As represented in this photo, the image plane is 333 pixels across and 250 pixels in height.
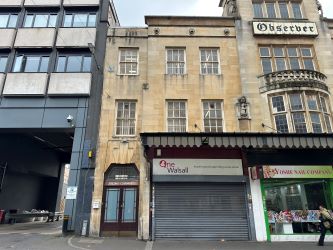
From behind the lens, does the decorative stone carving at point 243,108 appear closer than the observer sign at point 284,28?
Yes

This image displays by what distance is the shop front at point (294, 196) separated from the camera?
13406mm

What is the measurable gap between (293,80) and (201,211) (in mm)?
9318

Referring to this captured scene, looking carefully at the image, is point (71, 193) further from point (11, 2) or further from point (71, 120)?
point (11, 2)

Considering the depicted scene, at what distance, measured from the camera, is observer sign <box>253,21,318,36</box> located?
17312mm

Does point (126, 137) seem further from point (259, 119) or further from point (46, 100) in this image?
point (259, 119)

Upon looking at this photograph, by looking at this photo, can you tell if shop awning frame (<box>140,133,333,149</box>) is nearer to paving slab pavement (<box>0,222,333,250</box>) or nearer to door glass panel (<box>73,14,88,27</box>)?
paving slab pavement (<box>0,222,333,250</box>)

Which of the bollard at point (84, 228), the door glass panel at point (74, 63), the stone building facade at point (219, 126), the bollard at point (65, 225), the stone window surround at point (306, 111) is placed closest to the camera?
the stone building facade at point (219, 126)

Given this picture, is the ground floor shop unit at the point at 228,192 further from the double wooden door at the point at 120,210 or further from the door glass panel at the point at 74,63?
the door glass panel at the point at 74,63

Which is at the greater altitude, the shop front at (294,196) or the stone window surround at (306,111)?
the stone window surround at (306,111)

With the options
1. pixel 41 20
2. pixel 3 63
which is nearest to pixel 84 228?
pixel 3 63

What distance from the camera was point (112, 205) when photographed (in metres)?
14.7

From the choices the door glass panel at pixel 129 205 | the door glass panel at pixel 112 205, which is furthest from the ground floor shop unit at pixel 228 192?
the door glass panel at pixel 112 205

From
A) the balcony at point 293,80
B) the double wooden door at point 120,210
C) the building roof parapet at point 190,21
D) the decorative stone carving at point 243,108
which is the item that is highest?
the building roof parapet at point 190,21

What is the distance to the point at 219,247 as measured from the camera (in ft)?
36.6
